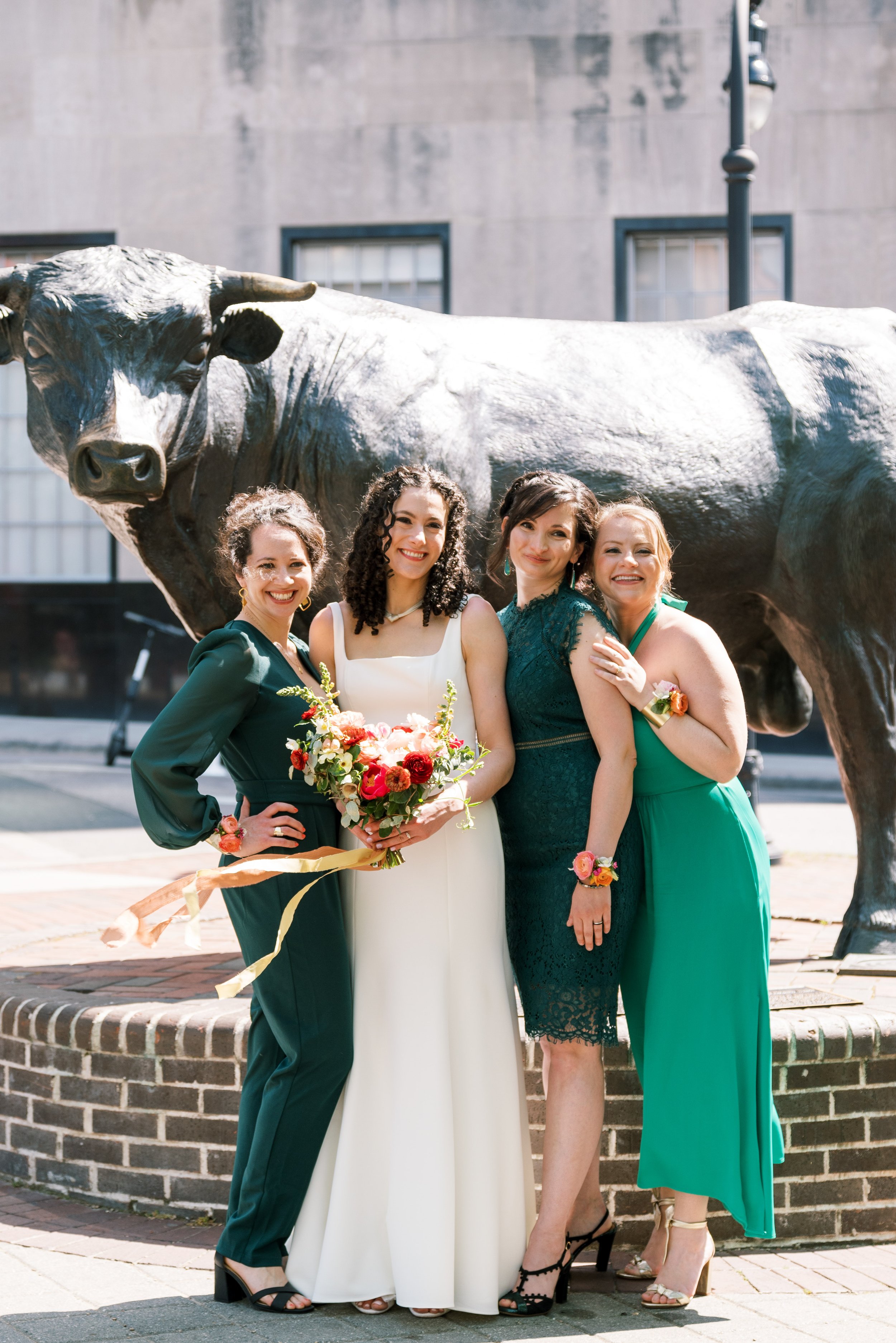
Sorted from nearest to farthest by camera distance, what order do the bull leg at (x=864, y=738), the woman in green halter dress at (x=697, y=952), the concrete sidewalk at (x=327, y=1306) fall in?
the concrete sidewalk at (x=327, y=1306) → the woman in green halter dress at (x=697, y=952) → the bull leg at (x=864, y=738)

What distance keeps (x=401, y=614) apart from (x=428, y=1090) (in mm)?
1147

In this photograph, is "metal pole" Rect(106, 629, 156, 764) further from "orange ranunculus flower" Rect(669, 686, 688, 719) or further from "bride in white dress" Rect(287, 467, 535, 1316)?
"orange ranunculus flower" Rect(669, 686, 688, 719)

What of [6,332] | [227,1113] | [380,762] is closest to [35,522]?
[6,332]

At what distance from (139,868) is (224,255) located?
10564mm

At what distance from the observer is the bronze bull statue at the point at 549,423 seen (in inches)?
178

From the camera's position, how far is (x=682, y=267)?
17312 mm

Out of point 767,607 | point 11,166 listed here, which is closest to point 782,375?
point 767,607

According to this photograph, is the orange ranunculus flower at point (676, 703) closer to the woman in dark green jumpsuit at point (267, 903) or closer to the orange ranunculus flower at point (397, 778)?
the orange ranunculus flower at point (397, 778)

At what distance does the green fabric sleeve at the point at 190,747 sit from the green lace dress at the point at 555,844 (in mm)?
679

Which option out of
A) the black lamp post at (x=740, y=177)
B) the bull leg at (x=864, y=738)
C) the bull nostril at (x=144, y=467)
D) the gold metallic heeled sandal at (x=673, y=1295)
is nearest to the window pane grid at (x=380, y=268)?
the black lamp post at (x=740, y=177)

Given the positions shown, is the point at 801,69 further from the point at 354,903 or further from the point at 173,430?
the point at 354,903

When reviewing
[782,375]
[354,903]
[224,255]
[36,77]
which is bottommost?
[354,903]

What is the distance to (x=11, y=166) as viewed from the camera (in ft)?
58.3

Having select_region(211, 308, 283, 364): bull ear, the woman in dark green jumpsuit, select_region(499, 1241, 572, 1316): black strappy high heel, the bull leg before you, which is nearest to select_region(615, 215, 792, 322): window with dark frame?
the bull leg
